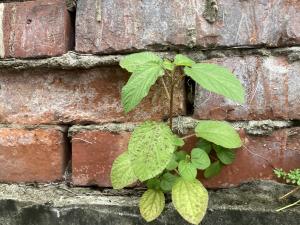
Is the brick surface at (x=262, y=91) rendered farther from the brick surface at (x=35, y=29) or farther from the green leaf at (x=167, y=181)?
the brick surface at (x=35, y=29)

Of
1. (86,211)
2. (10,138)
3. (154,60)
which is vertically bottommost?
(86,211)

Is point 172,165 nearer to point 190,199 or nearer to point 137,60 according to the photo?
point 190,199

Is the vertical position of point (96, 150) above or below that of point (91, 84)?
below

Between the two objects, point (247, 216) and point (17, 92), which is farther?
point (17, 92)

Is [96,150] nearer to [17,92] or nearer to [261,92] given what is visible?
[17,92]

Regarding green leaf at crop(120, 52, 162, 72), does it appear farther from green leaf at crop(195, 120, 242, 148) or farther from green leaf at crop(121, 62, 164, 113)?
green leaf at crop(195, 120, 242, 148)

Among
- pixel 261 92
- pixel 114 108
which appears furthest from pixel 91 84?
pixel 261 92

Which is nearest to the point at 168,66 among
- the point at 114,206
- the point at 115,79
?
the point at 115,79
